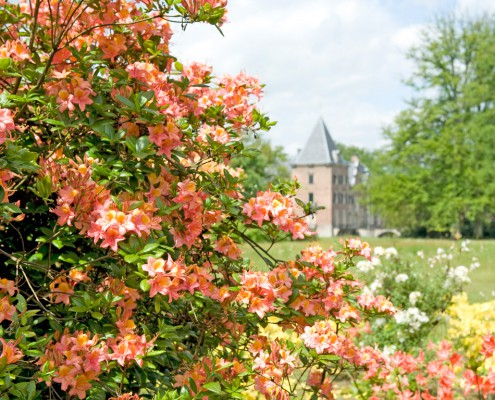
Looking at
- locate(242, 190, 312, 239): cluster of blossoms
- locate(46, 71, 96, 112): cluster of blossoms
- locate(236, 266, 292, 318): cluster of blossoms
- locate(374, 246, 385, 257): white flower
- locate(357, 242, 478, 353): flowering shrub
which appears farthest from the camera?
locate(357, 242, 478, 353): flowering shrub

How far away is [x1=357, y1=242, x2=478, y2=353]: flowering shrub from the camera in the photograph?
6258mm

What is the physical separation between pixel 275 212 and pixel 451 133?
29.4m

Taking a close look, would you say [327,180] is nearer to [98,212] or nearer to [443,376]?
[443,376]

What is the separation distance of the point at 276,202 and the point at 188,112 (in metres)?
0.51

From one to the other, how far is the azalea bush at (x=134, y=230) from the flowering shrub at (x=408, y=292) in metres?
3.70

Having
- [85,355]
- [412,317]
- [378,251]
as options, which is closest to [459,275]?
[412,317]

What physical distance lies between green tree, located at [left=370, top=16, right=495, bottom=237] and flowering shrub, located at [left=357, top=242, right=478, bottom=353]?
23.7 m

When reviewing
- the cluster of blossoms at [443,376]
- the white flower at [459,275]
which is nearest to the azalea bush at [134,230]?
the cluster of blossoms at [443,376]

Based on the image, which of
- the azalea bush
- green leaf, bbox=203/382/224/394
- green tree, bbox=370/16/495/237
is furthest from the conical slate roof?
green leaf, bbox=203/382/224/394

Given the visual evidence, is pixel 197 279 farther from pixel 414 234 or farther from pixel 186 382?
pixel 414 234

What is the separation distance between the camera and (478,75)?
99.8 ft

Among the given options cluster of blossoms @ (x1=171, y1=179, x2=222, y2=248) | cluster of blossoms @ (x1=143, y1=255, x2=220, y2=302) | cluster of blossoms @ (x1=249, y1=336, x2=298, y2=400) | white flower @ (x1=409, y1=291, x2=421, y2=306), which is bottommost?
white flower @ (x1=409, y1=291, x2=421, y2=306)

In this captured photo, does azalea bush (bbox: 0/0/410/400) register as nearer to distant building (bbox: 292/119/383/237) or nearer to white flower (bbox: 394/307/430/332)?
white flower (bbox: 394/307/430/332)

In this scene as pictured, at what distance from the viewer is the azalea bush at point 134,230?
182 cm
